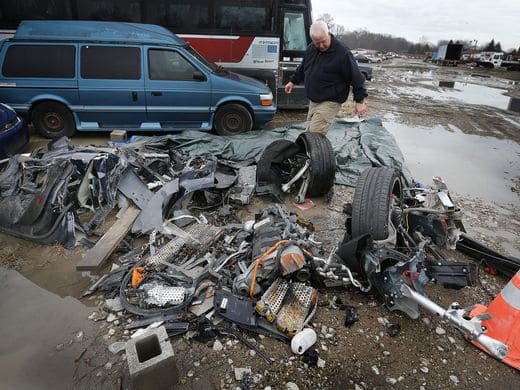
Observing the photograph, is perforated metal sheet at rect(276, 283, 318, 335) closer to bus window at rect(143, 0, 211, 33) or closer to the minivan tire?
the minivan tire

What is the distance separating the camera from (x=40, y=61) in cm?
632

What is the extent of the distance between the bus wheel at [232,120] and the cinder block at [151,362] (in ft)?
17.5

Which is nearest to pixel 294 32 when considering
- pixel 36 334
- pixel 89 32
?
pixel 89 32

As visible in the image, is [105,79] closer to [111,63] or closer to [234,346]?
[111,63]

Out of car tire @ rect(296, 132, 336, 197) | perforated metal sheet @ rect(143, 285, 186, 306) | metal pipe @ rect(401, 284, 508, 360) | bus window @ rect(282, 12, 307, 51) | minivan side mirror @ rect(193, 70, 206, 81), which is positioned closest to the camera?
metal pipe @ rect(401, 284, 508, 360)

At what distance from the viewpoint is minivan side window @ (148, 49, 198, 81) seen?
6434mm

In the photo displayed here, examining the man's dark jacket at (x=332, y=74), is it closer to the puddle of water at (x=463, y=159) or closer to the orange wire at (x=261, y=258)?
the puddle of water at (x=463, y=159)

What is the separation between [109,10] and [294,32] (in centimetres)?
483

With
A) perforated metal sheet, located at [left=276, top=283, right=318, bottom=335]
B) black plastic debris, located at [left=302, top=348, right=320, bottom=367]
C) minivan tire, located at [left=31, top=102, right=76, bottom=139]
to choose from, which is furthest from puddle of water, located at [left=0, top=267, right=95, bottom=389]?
minivan tire, located at [left=31, top=102, right=76, bottom=139]

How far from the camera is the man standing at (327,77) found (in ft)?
14.4

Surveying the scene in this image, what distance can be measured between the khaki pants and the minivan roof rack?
10.9 ft

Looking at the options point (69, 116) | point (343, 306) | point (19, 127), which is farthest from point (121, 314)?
point (69, 116)

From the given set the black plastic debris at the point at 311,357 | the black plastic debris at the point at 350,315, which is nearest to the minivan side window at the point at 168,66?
the black plastic debris at the point at 350,315

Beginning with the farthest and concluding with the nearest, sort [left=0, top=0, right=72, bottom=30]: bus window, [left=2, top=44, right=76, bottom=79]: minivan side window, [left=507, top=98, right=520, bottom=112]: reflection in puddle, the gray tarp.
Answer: [left=507, top=98, right=520, bottom=112]: reflection in puddle
[left=0, top=0, right=72, bottom=30]: bus window
[left=2, top=44, right=76, bottom=79]: minivan side window
the gray tarp
